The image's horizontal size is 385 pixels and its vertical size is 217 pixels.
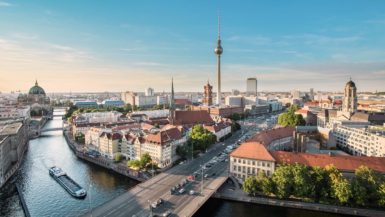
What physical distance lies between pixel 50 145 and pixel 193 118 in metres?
60.9

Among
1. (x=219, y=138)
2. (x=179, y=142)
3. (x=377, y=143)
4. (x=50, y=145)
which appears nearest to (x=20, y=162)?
(x=50, y=145)

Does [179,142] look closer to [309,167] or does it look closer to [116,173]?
[116,173]

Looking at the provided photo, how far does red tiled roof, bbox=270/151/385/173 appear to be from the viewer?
53719 millimetres

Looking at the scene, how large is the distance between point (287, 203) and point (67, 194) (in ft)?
149

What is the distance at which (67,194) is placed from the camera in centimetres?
5894

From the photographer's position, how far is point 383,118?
11369 centimetres

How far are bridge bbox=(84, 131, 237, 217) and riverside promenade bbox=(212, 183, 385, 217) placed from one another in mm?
2119

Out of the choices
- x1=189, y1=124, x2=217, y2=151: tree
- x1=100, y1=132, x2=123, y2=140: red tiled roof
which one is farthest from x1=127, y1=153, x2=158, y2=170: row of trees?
x1=189, y1=124, x2=217, y2=151: tree

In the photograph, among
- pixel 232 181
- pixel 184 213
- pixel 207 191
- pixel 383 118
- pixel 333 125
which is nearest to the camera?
pixel 184 213

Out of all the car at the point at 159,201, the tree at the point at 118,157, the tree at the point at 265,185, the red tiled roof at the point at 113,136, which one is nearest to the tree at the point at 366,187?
the tree at the point at 265,185

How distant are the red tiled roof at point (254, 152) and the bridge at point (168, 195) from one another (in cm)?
660

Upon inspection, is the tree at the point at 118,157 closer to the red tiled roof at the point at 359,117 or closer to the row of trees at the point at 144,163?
the row of trees at the point at 144,163

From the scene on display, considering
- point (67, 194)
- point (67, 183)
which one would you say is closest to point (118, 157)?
point (67, 183)

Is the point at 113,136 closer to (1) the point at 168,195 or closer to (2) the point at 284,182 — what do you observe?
(1) the point at 168,195
